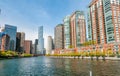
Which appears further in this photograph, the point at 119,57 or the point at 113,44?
the point at 113,44

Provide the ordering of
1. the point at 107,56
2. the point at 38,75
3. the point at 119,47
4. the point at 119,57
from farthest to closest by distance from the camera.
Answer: the point at 119,47, the point at 107,56, the point at 119,57, the point at 38,75

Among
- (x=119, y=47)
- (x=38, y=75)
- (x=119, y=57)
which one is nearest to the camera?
(x=38, y=75)

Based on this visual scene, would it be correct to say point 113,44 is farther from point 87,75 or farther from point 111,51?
point 87,75

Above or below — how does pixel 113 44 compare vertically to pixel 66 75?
above

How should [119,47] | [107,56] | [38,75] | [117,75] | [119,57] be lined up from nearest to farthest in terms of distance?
1. [117,75]
2. [38,75]
3. [119,57]
4. [107,56]
5. [119,47]

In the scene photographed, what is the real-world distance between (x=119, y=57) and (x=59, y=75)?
125 metres

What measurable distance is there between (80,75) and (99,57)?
143577 millimetres

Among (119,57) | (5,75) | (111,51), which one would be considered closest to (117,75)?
(5,75)

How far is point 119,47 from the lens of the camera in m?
193

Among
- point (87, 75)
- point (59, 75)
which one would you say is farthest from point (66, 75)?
point (87, 75)

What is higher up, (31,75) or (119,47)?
(119,47)

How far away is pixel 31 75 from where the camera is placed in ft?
182

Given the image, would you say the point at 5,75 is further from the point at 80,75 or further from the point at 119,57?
the point at 119,57

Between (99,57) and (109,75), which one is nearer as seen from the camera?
(109,75)
